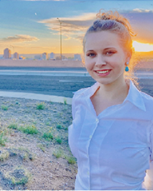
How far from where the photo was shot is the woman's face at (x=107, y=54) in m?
1.35

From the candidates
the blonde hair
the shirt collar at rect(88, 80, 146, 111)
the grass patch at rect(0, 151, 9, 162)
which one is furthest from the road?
the shirt collar at rect(88, 80, 146, 111)

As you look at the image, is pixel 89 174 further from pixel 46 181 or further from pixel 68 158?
pixel 68 158

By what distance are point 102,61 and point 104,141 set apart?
476 millimetres

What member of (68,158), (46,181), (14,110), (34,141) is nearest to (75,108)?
(46,181)

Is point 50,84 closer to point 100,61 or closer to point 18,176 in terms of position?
point 18,176

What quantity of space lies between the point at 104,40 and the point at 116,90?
0.33 meters

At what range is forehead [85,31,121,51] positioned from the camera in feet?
4.41

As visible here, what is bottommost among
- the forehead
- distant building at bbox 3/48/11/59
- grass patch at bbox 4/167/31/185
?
grass patch at bbox 4/167/31/185

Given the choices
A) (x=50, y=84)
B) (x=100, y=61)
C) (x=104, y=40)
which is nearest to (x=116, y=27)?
(x=104, y=40)

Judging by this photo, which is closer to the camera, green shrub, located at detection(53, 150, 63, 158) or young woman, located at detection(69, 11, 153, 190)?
young woman, located at detection(69, 11, 153, 190)

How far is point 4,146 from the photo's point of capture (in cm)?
315

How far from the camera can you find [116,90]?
4.79ft

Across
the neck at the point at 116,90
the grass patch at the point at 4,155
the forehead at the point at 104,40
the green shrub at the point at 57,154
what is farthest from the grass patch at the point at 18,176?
the forehead at the point at 104,40

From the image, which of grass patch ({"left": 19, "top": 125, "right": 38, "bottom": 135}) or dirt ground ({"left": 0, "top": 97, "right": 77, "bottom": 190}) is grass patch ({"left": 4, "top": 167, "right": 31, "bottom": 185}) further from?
grass patch ({"left": 19, "top": 125, "right": 38, "bottom": 135})
